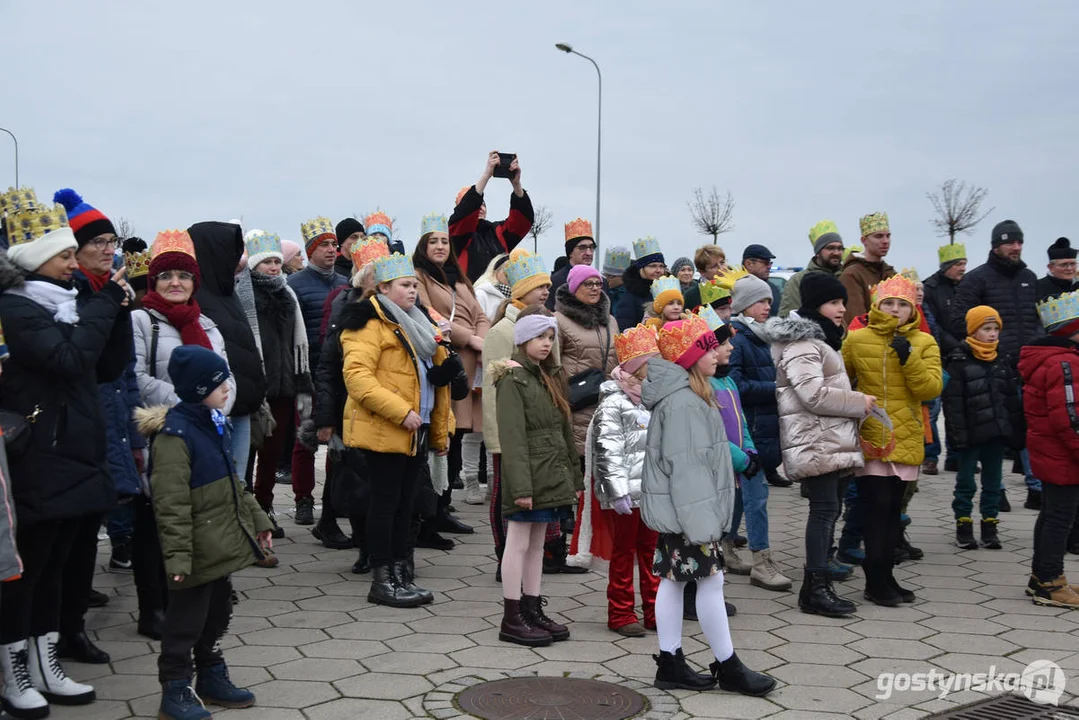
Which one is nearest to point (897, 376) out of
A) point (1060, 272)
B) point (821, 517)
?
point (821, 517)

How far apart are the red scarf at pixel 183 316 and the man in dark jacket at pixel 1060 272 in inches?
305

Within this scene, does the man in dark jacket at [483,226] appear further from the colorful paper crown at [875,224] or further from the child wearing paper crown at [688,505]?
the child wearing paper crown at [688,505]

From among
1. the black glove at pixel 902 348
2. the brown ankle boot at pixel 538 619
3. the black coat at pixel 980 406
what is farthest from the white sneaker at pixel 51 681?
the black coat at pixel 980 406

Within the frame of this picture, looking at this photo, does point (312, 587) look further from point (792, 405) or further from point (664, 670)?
point (792, 405)

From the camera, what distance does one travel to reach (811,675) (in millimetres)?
5250

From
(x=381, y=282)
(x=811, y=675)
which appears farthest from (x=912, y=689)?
(x=381, y=282)

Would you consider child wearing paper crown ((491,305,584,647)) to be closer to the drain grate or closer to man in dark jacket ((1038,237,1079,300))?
the drain grate

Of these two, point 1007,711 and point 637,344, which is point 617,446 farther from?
point 1007,711

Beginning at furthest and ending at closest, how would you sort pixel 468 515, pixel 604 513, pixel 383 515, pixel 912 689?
pixel 468 515, pixel 383 515, pixel 604 513, pixel 912 689

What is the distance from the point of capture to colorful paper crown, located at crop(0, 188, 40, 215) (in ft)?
16.6

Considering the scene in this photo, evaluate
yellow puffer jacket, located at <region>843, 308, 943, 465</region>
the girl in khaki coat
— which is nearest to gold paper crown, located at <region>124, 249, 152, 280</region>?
the girl in khaki coat

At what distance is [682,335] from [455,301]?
3375 millimetres

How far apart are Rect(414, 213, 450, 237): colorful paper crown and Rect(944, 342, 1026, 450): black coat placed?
13.1 ft

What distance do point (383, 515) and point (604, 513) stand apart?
1.37 metres
